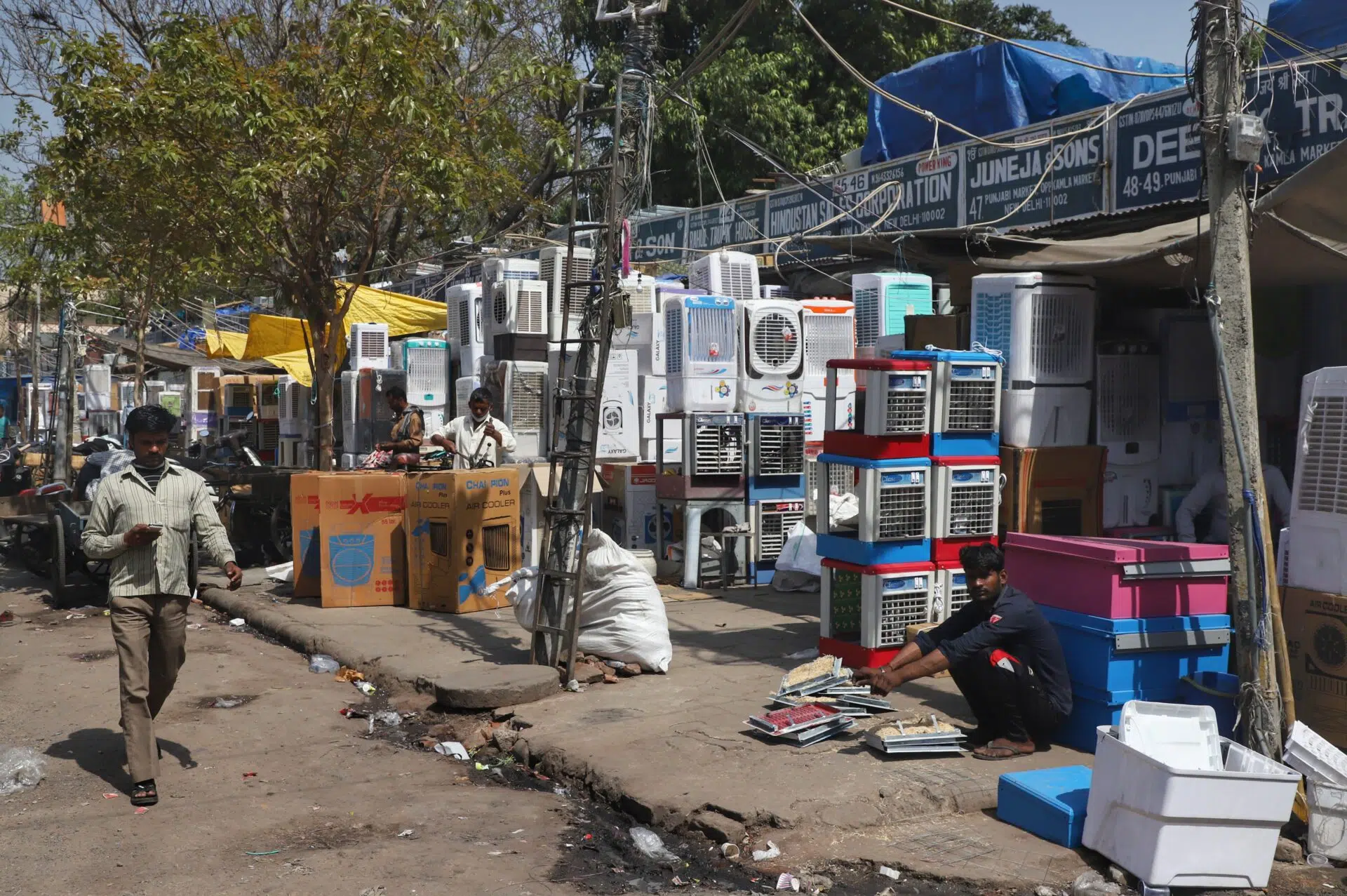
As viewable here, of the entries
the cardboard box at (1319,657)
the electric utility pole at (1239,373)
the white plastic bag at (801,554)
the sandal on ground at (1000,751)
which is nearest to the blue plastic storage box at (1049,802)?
the sandal on ground at (1000,751)

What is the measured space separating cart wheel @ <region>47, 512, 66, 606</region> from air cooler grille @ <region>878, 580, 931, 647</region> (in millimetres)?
8044

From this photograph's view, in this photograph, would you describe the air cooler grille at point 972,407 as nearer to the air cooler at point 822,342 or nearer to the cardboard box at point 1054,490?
the cardboard box at point 1054,490

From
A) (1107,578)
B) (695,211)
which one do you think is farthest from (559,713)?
(695,211)

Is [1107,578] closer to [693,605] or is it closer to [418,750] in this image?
[418,750]

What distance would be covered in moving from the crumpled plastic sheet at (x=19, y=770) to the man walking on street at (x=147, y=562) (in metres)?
0.56

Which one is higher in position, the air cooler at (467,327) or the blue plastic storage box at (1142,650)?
the air cooler at (467,327)

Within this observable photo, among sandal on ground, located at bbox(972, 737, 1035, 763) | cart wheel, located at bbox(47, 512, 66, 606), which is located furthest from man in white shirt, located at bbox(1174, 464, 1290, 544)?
cart wheel, located at bbox(47, 512, 66, 606)

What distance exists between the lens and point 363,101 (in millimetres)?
11164

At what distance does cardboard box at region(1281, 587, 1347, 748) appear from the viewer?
A: 5402 millimetres

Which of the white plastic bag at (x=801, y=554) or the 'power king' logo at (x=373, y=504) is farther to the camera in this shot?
the white plastic bag at (x=801, y=554)

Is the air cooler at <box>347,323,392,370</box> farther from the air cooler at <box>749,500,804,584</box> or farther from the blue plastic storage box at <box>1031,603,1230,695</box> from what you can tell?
the blue plastic storage box at <box>1031,603,1230,695</box>

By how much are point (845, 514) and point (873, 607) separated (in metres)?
0.81

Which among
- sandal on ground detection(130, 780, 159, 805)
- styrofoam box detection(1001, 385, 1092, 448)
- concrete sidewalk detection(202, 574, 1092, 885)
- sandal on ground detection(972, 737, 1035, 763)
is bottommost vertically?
→ sandal on ground detection(130, 780, 159, 805)

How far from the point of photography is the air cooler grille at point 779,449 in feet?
36.7
